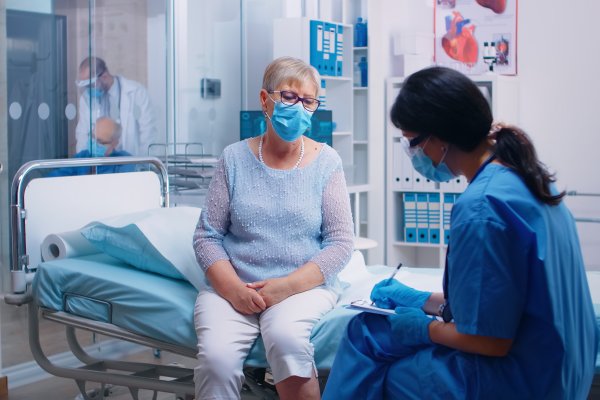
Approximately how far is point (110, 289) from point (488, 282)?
145cm

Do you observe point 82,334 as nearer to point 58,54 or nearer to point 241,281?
point 58,54

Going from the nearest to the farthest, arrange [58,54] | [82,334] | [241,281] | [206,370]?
1. [206,370]
2. [241,281]
3. [58,54]
4. [82,334]

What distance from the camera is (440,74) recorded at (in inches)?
65.9

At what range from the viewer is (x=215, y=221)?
2.59 metres

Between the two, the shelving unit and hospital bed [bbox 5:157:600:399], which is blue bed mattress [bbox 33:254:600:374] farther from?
the shelving unit

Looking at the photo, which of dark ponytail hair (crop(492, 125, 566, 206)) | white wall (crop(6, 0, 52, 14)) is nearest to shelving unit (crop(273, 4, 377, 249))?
white wall (crop(6, 0, 52, 14))

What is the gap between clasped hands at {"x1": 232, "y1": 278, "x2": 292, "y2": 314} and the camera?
2.39 m

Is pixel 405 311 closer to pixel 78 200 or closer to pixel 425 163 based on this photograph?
pixel 425 163

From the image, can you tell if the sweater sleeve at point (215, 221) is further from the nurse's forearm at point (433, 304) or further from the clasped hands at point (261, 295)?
the nurse's forearm at point (433, 304)

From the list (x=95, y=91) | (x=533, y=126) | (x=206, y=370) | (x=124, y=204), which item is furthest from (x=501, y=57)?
(x=206, y=370)

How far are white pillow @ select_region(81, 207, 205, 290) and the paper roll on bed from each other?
9 cm

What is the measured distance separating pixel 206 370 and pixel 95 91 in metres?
2.19

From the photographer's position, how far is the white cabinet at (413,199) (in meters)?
5.29

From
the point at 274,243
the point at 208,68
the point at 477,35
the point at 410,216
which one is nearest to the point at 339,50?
the point at 208,68
